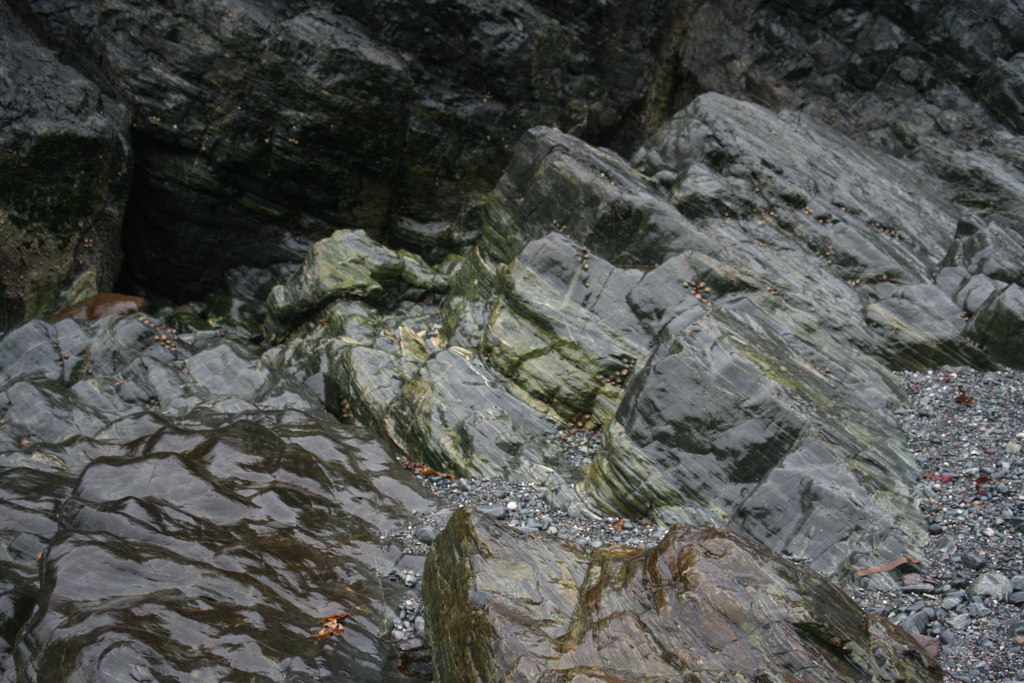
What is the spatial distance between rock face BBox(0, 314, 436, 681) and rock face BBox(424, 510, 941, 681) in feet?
5.86

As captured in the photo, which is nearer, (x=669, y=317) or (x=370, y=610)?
(x=370, y=610)

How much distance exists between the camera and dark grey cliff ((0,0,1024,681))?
8148 mm

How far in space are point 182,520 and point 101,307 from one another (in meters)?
10.3

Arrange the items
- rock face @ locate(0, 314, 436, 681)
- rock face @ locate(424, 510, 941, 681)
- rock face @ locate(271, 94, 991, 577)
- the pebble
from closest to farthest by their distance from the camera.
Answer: rock face @ locate(424, 510, 941, 681) → rock face @ locate(0, 314, 436, 681) → the pebble → rock face @ locate(271, 94, 991, 577)

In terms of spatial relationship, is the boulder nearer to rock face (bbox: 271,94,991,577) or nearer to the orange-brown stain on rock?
rock face (bbox: 271,94,991,577)

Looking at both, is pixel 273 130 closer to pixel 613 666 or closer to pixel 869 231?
pixel 869 231

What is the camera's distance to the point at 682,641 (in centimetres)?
683

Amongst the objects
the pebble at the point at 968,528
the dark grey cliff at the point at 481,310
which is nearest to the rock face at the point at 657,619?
the dark grey cliff at the point at 481,310

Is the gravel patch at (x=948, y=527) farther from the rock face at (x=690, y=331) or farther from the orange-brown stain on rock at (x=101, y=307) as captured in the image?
the orange-brown stain on rock at (x=101, y=307)

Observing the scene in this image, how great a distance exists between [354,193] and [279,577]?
49.4ft

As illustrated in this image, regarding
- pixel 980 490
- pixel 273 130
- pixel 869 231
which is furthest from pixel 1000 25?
pixel 273 130

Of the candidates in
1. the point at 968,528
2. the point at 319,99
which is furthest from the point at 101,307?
the point at 968,528

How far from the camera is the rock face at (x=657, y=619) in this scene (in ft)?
21.9

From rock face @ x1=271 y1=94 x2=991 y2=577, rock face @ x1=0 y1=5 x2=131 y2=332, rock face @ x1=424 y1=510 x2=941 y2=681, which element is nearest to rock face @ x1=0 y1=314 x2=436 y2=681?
rock face @ x1=424 y1=510 x2=941 y2=681
